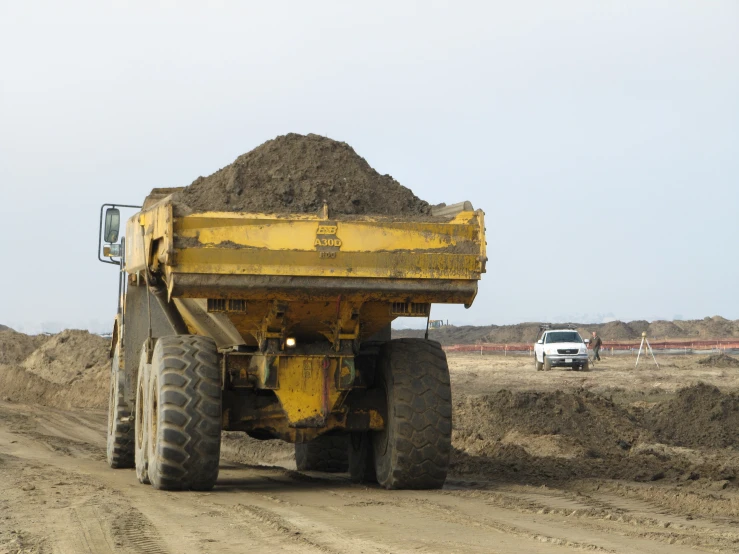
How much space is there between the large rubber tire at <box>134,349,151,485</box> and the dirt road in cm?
19

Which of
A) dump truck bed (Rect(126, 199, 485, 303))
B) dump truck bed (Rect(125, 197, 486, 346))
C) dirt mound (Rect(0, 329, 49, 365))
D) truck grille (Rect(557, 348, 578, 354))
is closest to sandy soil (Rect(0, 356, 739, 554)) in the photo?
dump truck bed (Rect(125, 197, 486, 346))

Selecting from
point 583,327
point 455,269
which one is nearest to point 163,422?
point 455,269

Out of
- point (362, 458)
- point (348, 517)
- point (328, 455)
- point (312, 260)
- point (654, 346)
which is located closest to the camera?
point (348, 517)

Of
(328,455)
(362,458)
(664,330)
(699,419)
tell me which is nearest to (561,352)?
(699,419)

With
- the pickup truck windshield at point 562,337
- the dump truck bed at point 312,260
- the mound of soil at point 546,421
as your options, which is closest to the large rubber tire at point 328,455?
the mound of soil at point 546,421

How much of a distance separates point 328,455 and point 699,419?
674cm

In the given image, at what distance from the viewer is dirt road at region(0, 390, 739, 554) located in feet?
21.9

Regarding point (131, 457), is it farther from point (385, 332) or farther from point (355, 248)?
point (355, 248)

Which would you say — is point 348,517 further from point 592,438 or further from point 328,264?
point 592,438

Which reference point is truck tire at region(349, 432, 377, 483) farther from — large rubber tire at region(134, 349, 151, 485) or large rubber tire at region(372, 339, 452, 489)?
large rubber tire at region(134, 349, 151, 485)

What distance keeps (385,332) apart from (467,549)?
17.5ft

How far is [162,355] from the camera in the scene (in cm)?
960

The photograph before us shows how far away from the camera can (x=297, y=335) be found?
9945 mm

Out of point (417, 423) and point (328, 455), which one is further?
point (328, 455)
